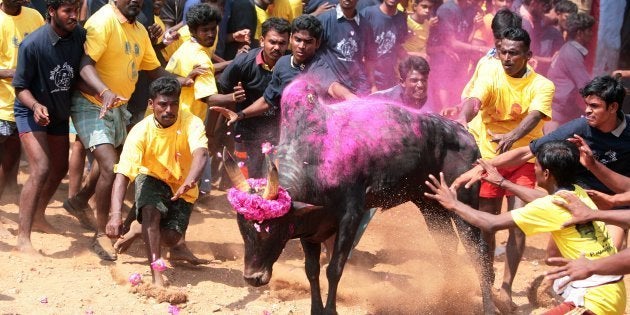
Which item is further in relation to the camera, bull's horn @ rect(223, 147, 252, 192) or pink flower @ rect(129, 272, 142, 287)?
pink flower @ rect(129, 272, 142, 287)

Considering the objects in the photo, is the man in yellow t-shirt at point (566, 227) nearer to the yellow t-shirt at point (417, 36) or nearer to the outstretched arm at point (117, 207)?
the outstretched arm at point (117, 207)

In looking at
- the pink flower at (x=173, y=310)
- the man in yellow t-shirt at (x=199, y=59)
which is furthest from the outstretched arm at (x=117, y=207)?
the man in yellow t-shirt at (x=199, y=59)

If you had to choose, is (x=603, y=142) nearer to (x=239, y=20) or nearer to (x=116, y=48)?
(x=116, y=48)

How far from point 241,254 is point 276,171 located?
2981mm

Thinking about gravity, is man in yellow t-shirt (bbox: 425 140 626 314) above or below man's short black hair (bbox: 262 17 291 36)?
below

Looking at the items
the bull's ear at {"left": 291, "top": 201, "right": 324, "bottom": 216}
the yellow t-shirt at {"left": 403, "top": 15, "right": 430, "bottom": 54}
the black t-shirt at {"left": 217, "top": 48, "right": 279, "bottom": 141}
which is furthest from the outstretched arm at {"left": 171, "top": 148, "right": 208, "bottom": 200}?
the yellow t-shirt at {"left": 403, "top": 15, "right": 430, "bottom": 54}

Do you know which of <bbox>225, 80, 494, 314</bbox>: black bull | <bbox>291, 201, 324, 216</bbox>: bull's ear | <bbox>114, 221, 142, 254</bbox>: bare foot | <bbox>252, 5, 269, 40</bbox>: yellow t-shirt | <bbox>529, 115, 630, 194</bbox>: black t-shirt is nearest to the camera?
<bbox>291, 201, 324, 216</bbox>: bull's ear

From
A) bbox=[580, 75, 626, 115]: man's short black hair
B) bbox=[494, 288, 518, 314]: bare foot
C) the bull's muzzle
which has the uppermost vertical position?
bbox=[580, 75, 626, 115]: man's short black hair

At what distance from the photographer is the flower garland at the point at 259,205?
7207 millimetres

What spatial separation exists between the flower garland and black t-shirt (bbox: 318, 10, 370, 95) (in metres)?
3.51

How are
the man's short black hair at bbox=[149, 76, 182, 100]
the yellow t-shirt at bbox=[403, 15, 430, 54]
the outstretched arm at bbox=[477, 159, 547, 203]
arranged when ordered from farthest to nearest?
the yellow t-shirt at bbox=[403, 15, 430, 54]
the man's short black hair at bbox=[149, 76, 182, 100]
the outstretched arm at bbox=[477, 159, 547, 203]

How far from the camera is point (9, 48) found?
31.6ft

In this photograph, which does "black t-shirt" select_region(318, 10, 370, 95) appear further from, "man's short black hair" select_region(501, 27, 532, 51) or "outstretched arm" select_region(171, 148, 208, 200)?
"outstretched arm" select_region(171, 148, 208, 200)

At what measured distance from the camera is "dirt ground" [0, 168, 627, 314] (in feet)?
27.0
